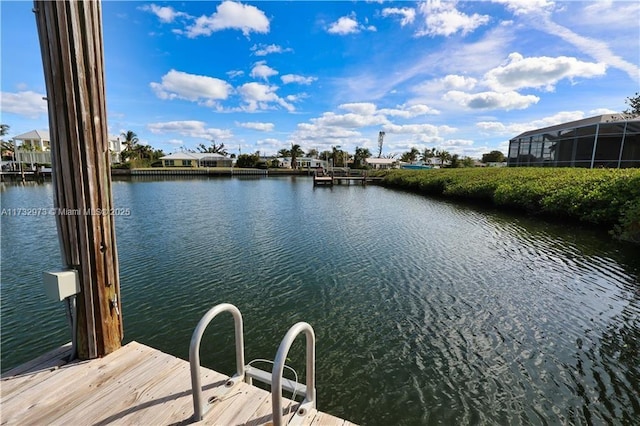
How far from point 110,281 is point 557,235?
14818 mm

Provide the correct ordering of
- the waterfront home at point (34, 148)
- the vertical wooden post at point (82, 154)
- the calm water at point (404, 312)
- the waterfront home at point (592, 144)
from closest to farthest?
the vertical wooden post at point (82, 154) < the calm water at point (404, 312) < the waterfront home at point (592, 144) < the waterfront home at point (34, 148)

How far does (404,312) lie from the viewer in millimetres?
6000

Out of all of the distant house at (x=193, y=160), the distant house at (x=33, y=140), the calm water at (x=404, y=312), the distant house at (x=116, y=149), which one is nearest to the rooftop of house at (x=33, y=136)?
the distant house at (x=33, y=140)

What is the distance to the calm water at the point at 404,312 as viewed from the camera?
12.7 feet

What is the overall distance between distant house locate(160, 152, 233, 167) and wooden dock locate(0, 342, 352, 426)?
2886 inches

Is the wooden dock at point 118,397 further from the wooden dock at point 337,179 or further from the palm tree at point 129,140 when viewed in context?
the palm tree at point 129,140

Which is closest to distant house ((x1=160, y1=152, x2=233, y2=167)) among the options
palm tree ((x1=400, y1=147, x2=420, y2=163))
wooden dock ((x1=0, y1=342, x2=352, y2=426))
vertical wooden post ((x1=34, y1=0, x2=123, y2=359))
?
palm tree ((x1=400, y1=147, x2=420, y2=163))

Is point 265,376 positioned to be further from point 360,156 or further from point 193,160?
point 360,156

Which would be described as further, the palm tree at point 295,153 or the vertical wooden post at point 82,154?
the palm tree at point 295,153

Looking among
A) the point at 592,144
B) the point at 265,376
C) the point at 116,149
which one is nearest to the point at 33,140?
the point at 116,149

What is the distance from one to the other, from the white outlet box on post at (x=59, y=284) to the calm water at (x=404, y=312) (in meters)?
2.39

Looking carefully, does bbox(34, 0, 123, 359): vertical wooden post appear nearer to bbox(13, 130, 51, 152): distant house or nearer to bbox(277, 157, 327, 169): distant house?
bbox(13, 130, 51, 152): distant house

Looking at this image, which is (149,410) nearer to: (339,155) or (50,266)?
(50,266)

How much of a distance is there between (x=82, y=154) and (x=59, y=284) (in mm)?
1138
